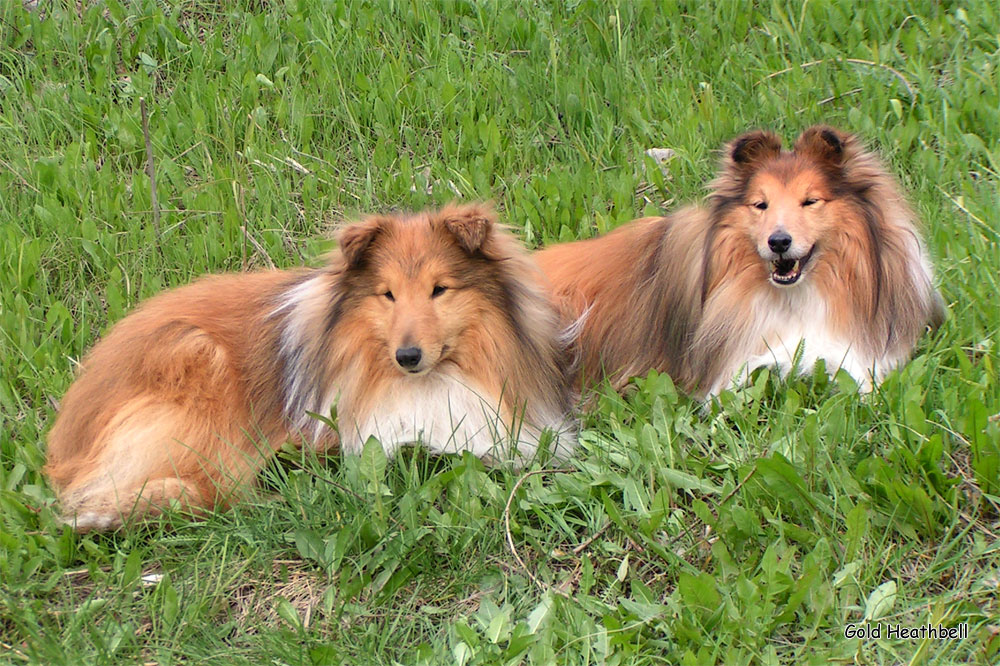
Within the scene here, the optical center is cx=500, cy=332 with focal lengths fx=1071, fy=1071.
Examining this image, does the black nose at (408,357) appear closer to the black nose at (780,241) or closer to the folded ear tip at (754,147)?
the black nose at (780,241)

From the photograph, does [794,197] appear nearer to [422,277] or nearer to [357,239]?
[422,277]

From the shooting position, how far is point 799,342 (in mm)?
4340

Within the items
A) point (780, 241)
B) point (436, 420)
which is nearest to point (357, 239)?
point (436, 420)

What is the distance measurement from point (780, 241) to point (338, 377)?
1827 mm

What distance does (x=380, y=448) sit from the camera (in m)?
4.03

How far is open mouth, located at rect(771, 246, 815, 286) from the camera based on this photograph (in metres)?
4.29

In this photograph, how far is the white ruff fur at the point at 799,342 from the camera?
436 cm

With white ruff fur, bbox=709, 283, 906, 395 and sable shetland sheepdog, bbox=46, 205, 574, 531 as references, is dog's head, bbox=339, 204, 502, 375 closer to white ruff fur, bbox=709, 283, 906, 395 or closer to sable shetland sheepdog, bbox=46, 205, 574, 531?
sable shetland sheepdog, bbox=46, 205, 574, 531

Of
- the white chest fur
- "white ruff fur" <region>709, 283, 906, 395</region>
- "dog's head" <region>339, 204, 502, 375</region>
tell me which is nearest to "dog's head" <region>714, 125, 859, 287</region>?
"white ruff fur" <region>709, 283, 906, 395</region>

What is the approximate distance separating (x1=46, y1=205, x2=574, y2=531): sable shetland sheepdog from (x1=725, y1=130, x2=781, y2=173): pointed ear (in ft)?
3.23

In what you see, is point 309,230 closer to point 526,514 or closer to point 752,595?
point 526,514

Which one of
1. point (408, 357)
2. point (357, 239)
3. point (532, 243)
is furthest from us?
point (532, 243)

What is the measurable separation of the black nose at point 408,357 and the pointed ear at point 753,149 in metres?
1.57

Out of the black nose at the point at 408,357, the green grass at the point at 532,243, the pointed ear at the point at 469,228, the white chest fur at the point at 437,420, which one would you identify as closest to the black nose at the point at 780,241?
the green grass at the point at 532,243
